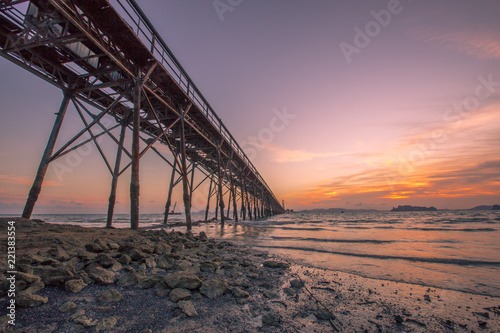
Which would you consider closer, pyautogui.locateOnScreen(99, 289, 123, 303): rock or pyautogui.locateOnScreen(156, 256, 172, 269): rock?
pyautogui.locateOnScreen(99, 289, 123, 303): rock

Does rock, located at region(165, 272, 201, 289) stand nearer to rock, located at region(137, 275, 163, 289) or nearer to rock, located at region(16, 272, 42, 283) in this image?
rock, located at region(137, 275, 163, 289)

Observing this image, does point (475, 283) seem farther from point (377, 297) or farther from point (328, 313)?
point (328, 313)

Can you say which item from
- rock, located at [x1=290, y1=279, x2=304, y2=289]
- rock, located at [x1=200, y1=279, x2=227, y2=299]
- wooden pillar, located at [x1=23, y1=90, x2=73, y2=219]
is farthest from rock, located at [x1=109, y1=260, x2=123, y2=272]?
wooden pillar, located at [x1=23, y1=90, x2=73, y2=219]

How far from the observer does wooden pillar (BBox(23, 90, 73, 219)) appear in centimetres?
626

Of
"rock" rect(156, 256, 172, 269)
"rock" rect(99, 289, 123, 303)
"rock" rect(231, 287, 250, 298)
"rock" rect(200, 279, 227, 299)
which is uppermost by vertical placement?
"rock" rect(99, 289, 123, 303)

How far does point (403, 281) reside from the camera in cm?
358

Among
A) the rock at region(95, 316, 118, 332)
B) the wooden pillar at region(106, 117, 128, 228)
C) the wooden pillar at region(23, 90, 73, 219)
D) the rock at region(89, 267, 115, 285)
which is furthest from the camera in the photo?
the wooden pillar at region(106, 117, 128, 228)

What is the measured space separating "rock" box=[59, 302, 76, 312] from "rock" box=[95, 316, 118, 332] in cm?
37

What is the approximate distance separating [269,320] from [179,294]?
1064 mm

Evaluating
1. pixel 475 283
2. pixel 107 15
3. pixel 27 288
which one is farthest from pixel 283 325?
pixel 107 15

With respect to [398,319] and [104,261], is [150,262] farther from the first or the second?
[398,319]

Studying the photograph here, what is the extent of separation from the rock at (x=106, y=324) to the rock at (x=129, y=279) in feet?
2.57

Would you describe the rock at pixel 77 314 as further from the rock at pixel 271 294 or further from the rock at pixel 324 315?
the rock at pixel 324 315

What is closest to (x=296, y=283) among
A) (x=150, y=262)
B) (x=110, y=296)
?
(x=150, y=262)
